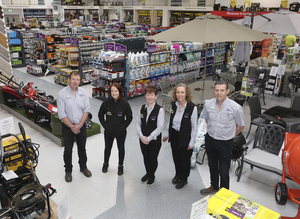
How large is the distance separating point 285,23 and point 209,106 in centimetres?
486

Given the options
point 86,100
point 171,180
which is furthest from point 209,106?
point 86,100

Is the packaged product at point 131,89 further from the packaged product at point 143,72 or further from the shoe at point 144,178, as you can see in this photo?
the shoe at point 144,178

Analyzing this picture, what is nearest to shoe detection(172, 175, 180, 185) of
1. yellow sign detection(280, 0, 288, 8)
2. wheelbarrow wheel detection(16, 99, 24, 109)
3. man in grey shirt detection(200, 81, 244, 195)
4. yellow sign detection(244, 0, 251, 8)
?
man in grey shirt detection(200, 81, 244, 195)

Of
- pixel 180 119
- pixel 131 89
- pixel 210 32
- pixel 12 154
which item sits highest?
pixel 210 32

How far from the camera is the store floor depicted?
335cm

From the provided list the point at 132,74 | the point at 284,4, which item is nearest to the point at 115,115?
the point at 132,74

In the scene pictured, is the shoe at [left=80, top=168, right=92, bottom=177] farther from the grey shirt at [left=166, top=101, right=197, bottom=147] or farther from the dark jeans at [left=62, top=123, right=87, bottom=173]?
the grey shirt at [left=166, top=101, right=197, bottom=147]

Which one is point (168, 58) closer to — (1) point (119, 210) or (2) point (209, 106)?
(2) point (209, 106)

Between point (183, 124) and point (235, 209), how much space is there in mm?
1419

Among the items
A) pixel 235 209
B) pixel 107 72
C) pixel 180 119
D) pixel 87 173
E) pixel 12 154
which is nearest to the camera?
pixel 235 209

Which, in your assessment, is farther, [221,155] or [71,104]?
[71,104]

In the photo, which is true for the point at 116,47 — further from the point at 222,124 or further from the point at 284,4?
the point at 284,4

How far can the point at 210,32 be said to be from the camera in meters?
4.17

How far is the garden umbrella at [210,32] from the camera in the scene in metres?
4.06
